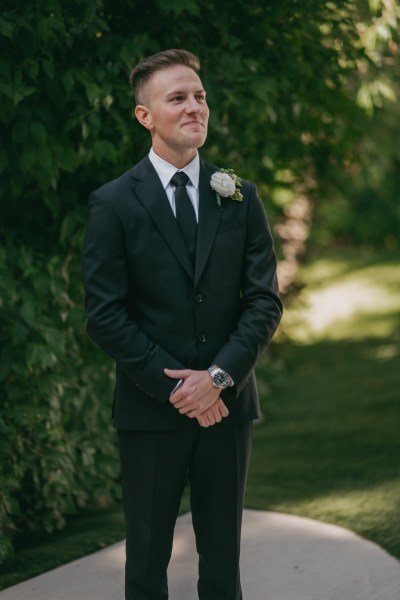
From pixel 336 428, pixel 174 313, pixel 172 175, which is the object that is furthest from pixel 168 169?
pixel 336 428

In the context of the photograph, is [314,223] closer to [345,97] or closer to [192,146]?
[345,97]

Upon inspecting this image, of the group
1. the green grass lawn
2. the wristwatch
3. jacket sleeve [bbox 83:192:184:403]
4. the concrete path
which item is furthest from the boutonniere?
the green grass lawn

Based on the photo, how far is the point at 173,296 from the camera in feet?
9.27

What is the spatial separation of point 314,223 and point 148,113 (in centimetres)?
793

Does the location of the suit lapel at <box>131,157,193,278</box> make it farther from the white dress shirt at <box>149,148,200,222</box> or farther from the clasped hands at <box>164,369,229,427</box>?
the clasped hands at <box>164,369,229,427</box>

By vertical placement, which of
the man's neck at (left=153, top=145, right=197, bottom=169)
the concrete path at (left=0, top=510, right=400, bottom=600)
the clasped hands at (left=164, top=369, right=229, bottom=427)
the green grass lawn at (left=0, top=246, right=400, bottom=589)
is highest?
the man's neck at (left=153, top=145, right=197, bottom=169)

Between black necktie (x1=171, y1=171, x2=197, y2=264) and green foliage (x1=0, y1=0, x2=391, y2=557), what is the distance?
106 centimetres

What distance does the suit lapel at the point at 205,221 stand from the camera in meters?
2.82

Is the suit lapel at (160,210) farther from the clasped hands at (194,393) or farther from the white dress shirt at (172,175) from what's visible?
the clasped hands at (194,393)

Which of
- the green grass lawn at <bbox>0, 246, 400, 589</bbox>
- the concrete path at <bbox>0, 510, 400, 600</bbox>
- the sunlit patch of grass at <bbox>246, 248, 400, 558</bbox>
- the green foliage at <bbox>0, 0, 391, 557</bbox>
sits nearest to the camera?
the concrete path at <bbox>0, 510, 400, 600</bbox>

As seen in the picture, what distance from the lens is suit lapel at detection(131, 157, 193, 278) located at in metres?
2.81

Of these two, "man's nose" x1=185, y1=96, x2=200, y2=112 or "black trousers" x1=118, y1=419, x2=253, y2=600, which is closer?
"man's nose" x1=185, y1=96, x2=200, y2=112

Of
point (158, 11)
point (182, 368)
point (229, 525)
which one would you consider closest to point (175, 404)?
point (182, 368)

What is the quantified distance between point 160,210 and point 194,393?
Result: 0.58 metres
